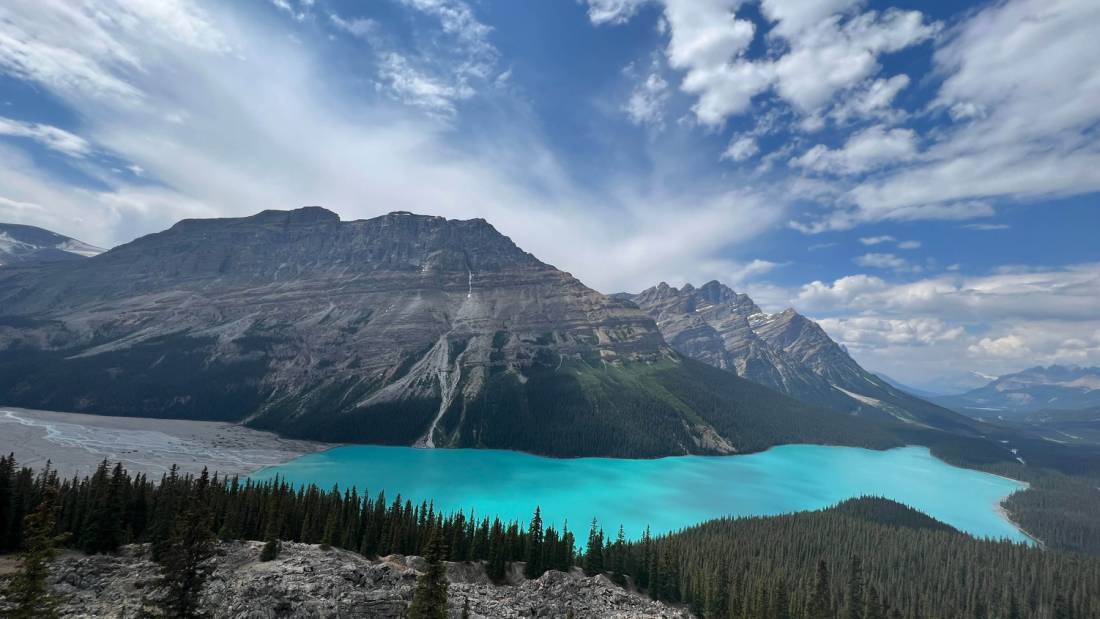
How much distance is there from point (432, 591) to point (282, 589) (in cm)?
1545

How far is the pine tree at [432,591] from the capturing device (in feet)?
117

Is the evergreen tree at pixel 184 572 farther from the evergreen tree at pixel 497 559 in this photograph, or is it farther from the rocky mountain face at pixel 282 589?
the evergreen tree at pixel 497 559

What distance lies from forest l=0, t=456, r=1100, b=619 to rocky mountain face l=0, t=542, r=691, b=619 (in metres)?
2.62

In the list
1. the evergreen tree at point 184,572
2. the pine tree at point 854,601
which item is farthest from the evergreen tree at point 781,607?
the evergreen tree at point 184,572

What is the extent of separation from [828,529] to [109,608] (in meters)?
147

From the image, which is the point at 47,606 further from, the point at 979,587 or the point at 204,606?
the point at 979,587

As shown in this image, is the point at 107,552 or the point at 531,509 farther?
the point at 531,509

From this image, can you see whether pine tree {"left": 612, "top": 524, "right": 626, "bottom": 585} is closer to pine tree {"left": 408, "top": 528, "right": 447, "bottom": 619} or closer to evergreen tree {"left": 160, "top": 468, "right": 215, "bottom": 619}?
pine tree {"left": 408, "top": 528, "right": 447, "bottom": 619}

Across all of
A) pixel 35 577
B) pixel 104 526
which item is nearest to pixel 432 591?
pixel 35 577

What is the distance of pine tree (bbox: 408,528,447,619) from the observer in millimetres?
35531

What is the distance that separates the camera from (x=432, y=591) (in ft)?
118

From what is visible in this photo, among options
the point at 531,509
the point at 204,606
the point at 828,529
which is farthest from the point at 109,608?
the point at 828,529

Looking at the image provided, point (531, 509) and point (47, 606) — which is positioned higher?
point (47, 606)

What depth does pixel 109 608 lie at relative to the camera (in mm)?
38969
